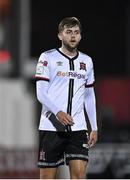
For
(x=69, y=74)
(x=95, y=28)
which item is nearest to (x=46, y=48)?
(x=95, y=28)

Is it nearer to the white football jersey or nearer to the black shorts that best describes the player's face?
the white football jersey

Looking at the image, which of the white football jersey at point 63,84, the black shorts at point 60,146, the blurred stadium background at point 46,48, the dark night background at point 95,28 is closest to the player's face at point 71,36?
the white football jersey at point 63,84

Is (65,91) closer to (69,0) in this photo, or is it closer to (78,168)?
(78,168)

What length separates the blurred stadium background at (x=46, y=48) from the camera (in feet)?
74.6

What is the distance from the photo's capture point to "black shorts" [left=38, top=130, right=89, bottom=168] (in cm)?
784

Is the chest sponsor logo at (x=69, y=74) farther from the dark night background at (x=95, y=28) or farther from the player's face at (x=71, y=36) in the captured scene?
the dark night background at (x=95, y=28)

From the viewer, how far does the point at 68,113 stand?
307 inches

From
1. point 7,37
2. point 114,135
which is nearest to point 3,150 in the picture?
point 114,135

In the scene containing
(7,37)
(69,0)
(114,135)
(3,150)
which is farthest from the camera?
(69,0)

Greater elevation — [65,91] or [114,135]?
[65,91]

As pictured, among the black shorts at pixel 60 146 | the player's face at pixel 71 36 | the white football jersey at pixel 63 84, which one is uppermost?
the player's face at pixel 71 36

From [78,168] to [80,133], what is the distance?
1.07 feet

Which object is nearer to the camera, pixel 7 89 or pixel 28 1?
pixel 7 89

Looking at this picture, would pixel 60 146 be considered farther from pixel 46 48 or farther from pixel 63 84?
pixel 46 48
